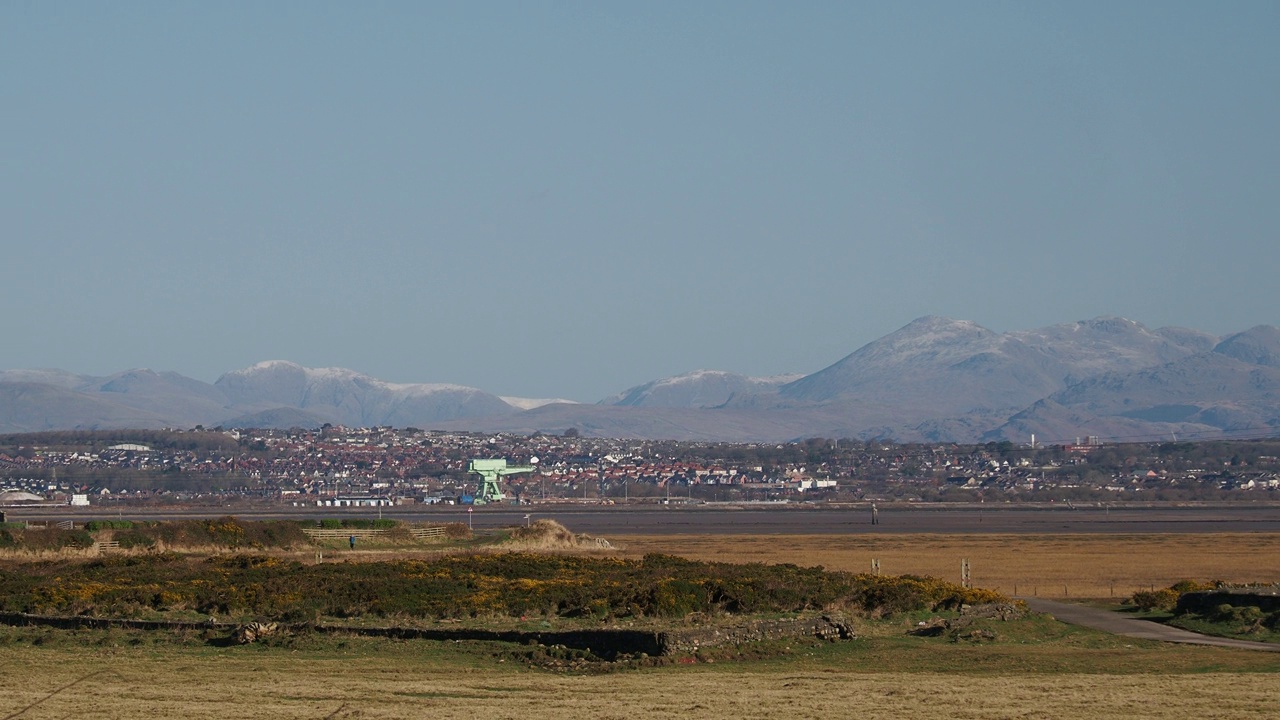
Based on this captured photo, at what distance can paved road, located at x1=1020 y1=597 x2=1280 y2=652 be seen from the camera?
3120 centimetres

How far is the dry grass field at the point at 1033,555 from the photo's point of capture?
5412cm

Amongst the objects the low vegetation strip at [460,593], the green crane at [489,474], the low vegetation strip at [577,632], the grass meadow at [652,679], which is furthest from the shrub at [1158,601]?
the green crane at [489,474]

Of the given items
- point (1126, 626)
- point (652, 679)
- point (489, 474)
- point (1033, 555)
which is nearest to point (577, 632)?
point (652, 679)

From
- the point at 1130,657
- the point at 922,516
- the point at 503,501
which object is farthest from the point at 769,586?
the point at 503,501

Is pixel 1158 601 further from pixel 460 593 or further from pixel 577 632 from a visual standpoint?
pixel 577 632

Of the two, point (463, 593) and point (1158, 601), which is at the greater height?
point (463, 593)

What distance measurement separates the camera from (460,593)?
114ft

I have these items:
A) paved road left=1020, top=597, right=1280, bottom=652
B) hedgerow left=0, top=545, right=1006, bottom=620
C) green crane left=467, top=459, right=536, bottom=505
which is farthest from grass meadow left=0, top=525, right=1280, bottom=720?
green crane left=467, top=459, right=536, bottom=505

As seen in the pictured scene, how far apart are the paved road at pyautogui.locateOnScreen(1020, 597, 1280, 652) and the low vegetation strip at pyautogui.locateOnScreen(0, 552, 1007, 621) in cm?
222

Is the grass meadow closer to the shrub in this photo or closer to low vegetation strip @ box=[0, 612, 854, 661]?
low vegetation strip @ box=[0, 612, 854, 661]

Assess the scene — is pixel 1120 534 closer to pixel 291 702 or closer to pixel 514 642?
pixel 514 642

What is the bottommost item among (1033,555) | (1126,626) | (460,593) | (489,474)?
(1033,555)

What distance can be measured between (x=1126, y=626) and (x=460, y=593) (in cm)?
1404

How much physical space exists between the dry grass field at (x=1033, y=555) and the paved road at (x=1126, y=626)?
674 centimetres
